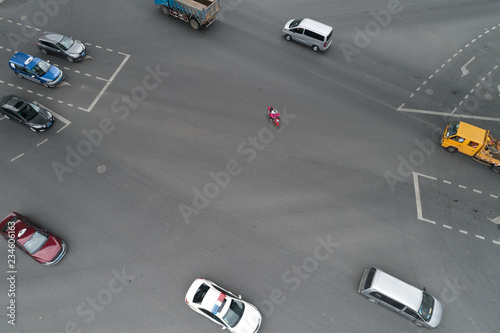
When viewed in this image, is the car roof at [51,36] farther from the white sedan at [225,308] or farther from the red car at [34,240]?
the white sedan at [225,308]

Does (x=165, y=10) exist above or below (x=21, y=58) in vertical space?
above

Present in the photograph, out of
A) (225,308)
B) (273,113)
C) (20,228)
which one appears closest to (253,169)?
(273,113)

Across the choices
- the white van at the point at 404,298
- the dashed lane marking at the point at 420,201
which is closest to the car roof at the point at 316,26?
the dashed lane marking at the point at 420,201

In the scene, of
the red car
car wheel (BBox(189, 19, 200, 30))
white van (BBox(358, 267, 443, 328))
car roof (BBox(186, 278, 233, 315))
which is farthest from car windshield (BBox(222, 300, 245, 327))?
car wheel (BBox(189, 19, 200, 30))

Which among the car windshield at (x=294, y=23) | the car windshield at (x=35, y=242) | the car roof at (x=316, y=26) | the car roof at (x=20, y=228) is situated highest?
the car roof at (x=316, y=26)

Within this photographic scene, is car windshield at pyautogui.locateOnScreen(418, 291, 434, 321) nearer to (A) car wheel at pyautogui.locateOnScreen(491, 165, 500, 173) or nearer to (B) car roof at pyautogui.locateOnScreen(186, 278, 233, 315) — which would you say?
(B) car roof at pyautogui.locateOnScreen(186, 278, 233, 315)

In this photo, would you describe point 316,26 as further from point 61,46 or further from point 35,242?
point 35,242
